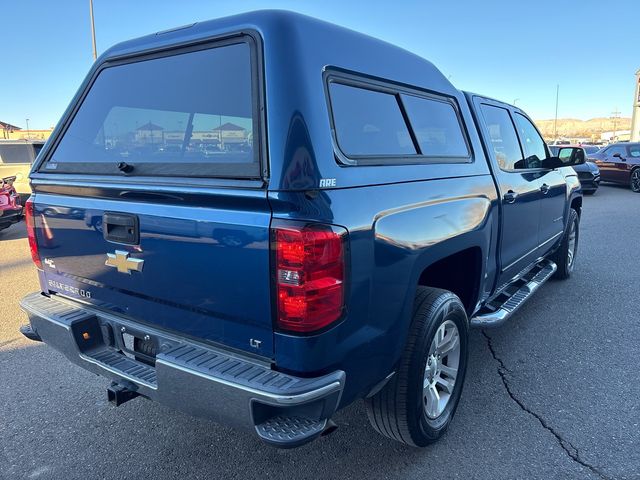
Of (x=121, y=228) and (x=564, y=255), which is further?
(x=564, y=255)

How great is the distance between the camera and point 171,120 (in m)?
2.51

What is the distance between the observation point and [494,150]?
144 inches

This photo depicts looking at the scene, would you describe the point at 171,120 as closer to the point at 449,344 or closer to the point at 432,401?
the point at 449,344

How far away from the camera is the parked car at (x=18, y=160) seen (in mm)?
10680

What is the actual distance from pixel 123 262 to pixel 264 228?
2.85 ft

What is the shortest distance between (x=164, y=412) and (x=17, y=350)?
1.77 metres

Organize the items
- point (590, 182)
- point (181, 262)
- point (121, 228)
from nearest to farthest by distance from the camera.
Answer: point (181, 262)
point (121, 228)
point (590, 182)

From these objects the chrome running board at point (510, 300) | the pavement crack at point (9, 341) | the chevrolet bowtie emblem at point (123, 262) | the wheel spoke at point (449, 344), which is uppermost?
the chevrolet bowtie emblem at point (123, 262)

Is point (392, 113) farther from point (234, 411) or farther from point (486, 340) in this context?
point (486, 340)

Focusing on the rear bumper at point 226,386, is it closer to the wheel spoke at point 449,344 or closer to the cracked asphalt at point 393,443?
the cracked asphalt at point 393,443

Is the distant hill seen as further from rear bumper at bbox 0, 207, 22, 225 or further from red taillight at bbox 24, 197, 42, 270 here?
red taillight at bbox 24, 197, 42, 270

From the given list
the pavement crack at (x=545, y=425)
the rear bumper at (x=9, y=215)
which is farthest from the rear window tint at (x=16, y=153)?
the pavement crack at (x=545, y=425)

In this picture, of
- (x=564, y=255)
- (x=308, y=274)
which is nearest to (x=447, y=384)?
(x=308, y=274)

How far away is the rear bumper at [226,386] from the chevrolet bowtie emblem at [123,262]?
0.97 feet
